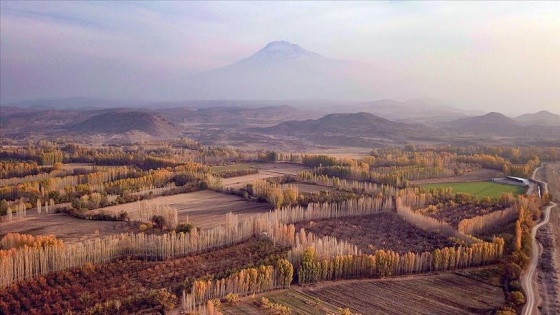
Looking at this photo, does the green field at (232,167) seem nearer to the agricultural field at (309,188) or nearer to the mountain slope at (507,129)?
the agricultural field at (309,188)

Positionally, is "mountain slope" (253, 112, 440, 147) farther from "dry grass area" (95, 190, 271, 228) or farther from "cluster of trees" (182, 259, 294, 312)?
"cluster of trees" (182, 259, 294, 312)

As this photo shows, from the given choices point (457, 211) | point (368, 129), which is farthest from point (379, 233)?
point (368, 129)

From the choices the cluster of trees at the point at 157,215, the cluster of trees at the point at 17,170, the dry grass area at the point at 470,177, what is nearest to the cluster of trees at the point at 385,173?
the dry grass area at the point at 470,177

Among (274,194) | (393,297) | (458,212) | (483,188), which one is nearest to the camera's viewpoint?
(393,297)

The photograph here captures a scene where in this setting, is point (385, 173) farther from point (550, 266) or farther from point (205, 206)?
point (550, 266)

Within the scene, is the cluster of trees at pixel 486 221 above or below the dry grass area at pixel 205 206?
above

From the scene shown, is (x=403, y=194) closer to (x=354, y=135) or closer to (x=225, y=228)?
(x=225, y=228)

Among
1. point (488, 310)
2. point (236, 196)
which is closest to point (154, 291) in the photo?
point (488, 310)
